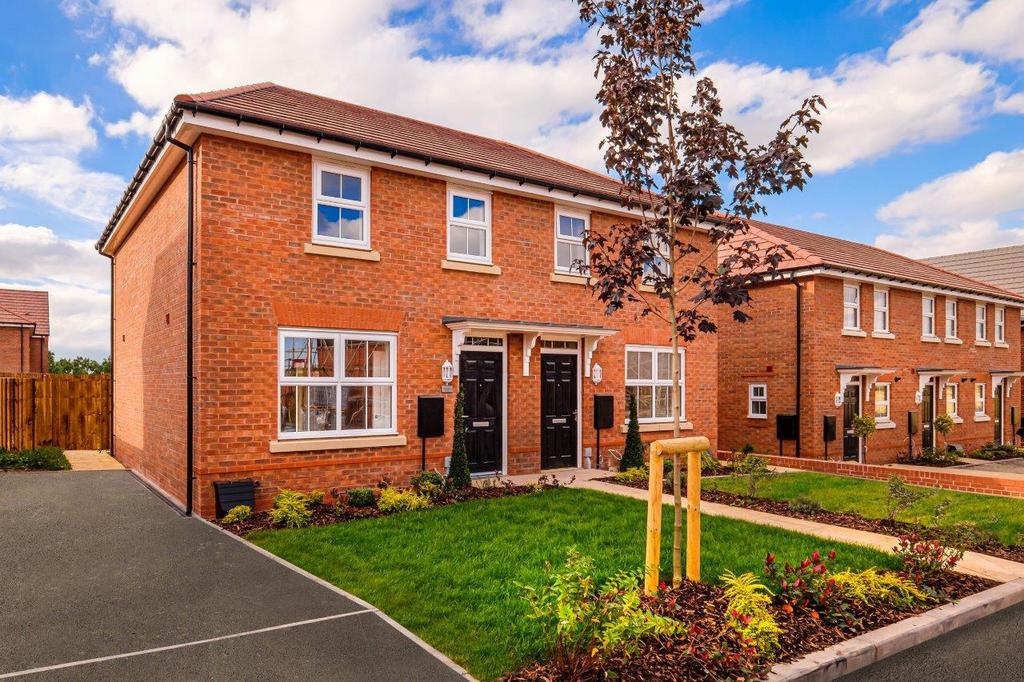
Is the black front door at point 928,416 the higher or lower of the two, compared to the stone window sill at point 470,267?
lower

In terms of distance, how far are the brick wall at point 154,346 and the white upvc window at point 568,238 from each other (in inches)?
261

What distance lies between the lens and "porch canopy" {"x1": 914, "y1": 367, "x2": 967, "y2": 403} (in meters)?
21.1

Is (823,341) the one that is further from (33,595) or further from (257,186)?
(33,595)

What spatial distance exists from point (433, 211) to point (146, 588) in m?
7.19

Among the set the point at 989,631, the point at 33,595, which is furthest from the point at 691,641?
the point at 33,595

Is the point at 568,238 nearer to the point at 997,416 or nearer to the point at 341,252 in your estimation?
the point at 341,252

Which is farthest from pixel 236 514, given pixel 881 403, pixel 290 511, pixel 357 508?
pixel 881 403

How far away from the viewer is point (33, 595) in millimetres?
5945

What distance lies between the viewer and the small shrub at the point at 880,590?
5.67 meters

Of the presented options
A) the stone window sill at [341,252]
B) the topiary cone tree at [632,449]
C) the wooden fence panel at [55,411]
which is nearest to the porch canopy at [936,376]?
the topiary cone tree at [632,449]

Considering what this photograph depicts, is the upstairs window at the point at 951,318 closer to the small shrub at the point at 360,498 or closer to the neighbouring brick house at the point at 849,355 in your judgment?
the neighbouring brick house at the point at 849,355

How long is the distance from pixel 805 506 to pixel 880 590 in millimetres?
4018

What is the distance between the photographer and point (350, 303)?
34.2 feet

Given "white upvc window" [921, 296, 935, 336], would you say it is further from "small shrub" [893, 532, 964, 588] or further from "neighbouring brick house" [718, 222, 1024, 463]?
"small shrub" [893, 532, 964, 588]
